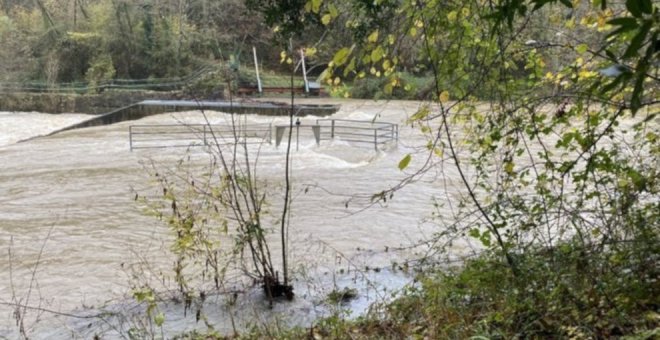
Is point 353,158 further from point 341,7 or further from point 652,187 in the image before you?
point 652,187

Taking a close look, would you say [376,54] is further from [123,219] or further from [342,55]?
[123,219]

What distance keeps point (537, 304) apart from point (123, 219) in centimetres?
773

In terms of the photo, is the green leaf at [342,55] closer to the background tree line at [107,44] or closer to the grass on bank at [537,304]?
the grass on bank at [537,304]

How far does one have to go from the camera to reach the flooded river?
6.06 m

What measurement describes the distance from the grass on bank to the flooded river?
956 millimetres

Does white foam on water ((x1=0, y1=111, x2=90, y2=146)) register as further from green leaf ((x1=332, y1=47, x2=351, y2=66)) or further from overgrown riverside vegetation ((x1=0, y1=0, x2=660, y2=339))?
green leaf ((x1=332, y1=47, x2=351, y2=66))

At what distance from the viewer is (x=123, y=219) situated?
917 cm

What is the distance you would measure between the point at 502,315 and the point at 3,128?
964 inches

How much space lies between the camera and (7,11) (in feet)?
126

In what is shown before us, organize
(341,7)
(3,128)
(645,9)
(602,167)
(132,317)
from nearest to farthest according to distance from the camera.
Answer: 1. (645,9)
2. (602,167)
3. (341,7)
4. (132,317)
5. (3,128)

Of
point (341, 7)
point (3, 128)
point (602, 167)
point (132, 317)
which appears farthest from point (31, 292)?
point (3, 128)

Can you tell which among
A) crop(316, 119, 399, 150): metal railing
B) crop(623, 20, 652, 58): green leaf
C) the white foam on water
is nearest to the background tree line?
the white foam on water

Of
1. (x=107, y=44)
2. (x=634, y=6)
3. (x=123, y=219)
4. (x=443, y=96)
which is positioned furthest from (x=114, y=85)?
(x=634, y=6)

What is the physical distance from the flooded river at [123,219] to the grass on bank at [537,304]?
96 cm
